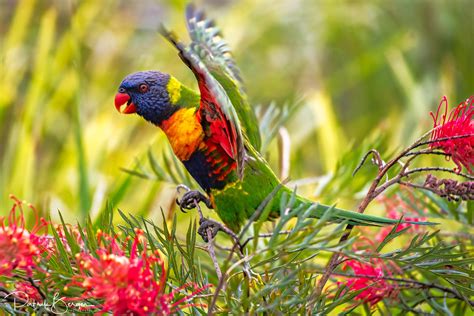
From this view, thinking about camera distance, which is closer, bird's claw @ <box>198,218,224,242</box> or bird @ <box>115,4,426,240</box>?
bird's claw @ <box>198,218,224,242</box>

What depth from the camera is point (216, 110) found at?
0.72 meters

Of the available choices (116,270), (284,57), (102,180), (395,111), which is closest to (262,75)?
(284,57)

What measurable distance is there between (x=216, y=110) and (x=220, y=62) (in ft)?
0.78

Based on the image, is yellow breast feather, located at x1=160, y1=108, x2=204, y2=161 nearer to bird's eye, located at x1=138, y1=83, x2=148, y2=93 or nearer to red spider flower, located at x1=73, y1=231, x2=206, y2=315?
bird's eye, located at x1=138, y1=83, x2=148, y2=93

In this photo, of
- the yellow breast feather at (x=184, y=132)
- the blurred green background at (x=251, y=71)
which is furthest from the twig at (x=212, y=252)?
the blurred green background at (x=251, y=71)

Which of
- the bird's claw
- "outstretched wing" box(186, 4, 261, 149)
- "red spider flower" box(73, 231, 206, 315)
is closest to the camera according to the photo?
"red spider flower" box(73, 231, 206, 315)

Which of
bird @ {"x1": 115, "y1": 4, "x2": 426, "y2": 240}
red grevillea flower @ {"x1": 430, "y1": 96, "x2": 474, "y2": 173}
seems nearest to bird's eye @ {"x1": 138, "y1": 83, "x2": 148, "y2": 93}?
bird @ {"x1": 115, "y1": 4, "x2": 426, "y2": 240}

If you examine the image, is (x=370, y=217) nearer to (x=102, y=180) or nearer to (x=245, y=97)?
(x=245, y=97)

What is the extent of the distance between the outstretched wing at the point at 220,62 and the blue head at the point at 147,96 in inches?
2.4

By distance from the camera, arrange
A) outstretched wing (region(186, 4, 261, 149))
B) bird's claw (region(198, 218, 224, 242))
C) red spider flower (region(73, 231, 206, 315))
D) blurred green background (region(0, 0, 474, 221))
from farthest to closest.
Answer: blurred green background (region(0, 0, 474, 221)) < outstretched wing (region(186, 4, 261, 149)) < bird's claw (region(198, 218, 224, 242)) < red spider flower (region(73, 231, 206, 315))

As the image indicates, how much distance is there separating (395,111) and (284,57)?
2.47ft

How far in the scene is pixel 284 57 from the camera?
3008mm

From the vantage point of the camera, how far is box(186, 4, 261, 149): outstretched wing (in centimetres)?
83

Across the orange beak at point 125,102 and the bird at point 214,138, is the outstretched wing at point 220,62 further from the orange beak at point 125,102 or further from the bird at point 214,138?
the orange beak at point 125,102
